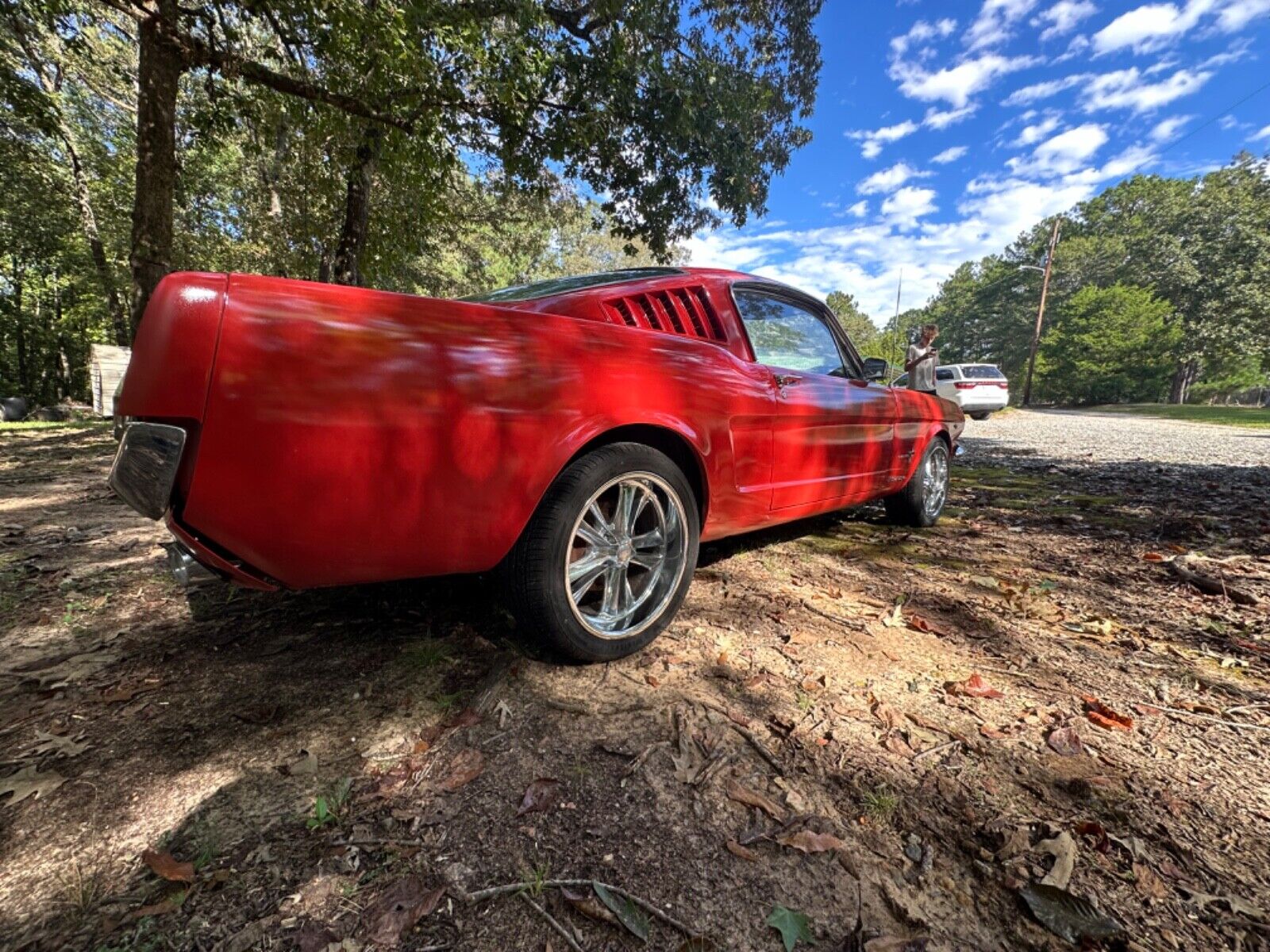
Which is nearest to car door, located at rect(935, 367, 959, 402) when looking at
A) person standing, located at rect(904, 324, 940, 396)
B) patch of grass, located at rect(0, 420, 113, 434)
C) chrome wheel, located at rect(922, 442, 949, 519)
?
person standing, located at rect(904, 324, 940, 396)

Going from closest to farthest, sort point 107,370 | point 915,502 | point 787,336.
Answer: point 787,336 → point 107,370 → point 915,502

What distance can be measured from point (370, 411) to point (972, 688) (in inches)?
79.8

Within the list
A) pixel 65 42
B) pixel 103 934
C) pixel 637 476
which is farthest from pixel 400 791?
pixel 65 42

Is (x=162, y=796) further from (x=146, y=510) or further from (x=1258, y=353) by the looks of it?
(x=1258, y=353)

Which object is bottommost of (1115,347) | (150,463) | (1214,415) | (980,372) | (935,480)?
(935,480)

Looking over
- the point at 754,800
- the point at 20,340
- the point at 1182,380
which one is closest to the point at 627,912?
the point at 754,800

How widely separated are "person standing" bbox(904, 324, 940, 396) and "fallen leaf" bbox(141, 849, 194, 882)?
802 cm

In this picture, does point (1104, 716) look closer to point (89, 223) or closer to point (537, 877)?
point (537, 877)

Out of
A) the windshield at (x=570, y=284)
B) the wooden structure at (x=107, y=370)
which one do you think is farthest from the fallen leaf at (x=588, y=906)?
the wooden structure at (x=107, y=370)

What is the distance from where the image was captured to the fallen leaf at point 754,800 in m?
1.23

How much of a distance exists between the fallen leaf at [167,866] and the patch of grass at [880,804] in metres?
1.42

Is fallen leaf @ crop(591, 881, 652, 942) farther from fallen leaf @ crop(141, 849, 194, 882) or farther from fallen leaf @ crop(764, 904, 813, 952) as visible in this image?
fallen leaf @ crop(141, 849, 194, 882)

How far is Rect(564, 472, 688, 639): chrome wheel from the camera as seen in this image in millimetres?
1876

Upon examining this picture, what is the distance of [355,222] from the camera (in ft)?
24.5
